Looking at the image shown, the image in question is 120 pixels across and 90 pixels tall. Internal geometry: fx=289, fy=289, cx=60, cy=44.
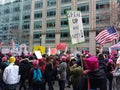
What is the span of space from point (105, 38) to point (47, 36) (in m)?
53.0

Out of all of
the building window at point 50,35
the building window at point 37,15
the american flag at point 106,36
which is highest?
the building window at point 37,15

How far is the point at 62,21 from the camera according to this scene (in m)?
65.0

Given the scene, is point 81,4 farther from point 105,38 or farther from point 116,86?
point 116,86

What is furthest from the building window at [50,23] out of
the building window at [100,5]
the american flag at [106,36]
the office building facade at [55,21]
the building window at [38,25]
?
the american flag at [106,36]

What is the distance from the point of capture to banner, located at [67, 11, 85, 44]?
11.8 m

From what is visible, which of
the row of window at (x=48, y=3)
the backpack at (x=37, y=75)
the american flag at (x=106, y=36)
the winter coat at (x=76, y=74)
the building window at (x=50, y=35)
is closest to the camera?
the winter coat at (x=76, y=74)

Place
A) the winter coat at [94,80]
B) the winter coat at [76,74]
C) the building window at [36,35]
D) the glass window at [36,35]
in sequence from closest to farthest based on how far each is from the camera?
1. the winter coat at [94,80]
2. the winter coat at [76,74]
3. the glass window at [36,35]
4. the building window at [36,35]

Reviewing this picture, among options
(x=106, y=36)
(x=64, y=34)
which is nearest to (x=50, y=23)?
(x=64, y=34)

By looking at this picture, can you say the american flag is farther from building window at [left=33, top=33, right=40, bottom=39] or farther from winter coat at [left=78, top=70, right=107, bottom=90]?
building window at [left=33, top=33, right=40, bottom=39]

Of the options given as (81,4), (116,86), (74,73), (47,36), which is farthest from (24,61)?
(47,36)

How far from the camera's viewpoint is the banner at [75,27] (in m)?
11.8

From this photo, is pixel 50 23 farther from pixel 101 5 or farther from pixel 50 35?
pixel 101 5

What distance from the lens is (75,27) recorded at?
12.0 metres

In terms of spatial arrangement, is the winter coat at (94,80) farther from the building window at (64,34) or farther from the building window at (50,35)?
the building window at (50,35)
